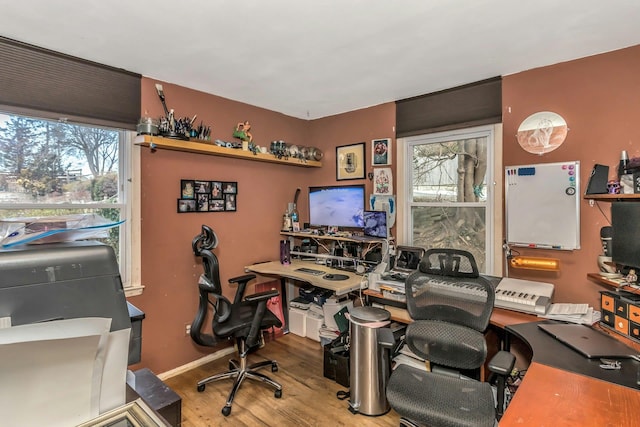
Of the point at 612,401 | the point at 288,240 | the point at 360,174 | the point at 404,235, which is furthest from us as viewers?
the point at 288,240

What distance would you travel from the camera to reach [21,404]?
672 mm

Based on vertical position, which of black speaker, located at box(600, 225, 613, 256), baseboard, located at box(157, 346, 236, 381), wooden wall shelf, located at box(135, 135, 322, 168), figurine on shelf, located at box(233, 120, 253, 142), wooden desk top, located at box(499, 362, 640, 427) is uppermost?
figurine on shelf, located at box(233, 120, 253, 142)

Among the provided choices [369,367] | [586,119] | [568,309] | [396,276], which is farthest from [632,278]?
[369,367]

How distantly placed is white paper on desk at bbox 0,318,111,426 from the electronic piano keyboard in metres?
2.26

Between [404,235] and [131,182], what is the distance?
7.95 ft

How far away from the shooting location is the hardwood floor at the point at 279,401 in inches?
Result: 86.3

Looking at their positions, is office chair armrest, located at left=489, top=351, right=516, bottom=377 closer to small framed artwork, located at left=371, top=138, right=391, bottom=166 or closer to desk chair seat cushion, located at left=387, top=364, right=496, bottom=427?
desk chair seat cushion, located at left=387, top=364, right=496, bottom=427

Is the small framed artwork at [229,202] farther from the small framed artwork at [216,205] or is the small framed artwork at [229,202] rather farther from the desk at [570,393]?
the desk at [570,393]

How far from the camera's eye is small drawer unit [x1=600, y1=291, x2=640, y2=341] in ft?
5.62

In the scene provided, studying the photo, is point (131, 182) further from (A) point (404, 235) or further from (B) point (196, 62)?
(A) point (404, 235)

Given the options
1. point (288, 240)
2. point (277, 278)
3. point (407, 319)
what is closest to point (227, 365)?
point (277, 278)

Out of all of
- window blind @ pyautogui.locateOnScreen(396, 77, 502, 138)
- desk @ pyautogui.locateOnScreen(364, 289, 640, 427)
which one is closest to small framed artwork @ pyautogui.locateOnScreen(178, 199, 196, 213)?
window blind @ pyautogui.locateOnScreen(396, 77, 502, 138)

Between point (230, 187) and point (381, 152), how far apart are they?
1532 mm

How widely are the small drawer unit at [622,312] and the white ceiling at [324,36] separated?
153cm
